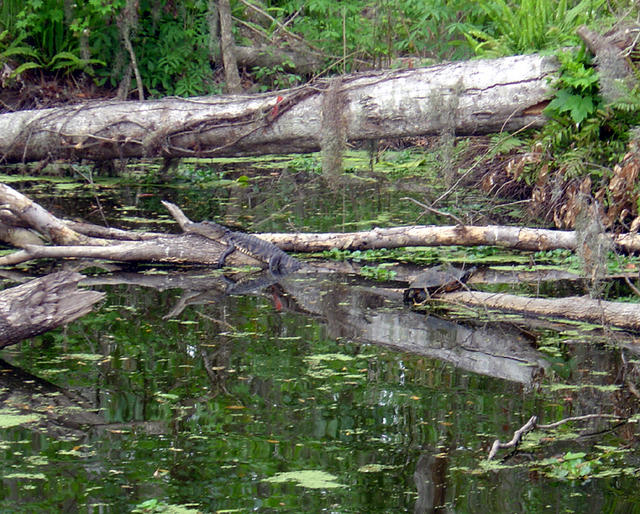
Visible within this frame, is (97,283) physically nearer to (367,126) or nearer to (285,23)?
(367,126)

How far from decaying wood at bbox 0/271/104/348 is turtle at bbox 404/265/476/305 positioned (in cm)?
209

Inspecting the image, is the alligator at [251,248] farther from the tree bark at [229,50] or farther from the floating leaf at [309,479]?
the tree bark at [229,50]

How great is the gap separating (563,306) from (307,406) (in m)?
2.01

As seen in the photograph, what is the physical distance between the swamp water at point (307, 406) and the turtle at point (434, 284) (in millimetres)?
188

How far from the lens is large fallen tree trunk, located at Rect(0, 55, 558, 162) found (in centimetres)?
797

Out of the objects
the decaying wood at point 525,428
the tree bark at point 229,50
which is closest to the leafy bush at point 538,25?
the tree bark at point 229,50

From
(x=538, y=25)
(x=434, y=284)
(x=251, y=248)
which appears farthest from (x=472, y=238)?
(x=538, y=25)

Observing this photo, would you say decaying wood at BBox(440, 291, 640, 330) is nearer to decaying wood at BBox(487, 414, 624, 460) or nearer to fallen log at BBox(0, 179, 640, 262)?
fallen log at BBox(0, 179, 640, 262)

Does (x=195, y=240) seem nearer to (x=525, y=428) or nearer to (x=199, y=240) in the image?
(x=199, y=240)

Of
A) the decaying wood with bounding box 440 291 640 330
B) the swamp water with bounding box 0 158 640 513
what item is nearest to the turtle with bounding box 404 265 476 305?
the decaying wood with bounding box 440 291 640 330

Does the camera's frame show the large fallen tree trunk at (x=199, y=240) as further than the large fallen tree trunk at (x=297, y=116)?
No

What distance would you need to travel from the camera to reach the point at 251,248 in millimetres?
6648

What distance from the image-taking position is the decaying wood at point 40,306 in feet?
14.4

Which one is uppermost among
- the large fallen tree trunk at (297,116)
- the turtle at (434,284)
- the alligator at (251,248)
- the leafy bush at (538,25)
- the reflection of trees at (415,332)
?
the leafy bush at (538,25)
